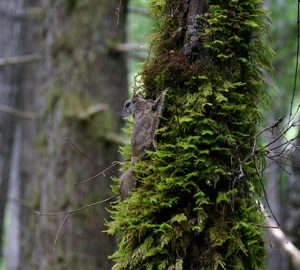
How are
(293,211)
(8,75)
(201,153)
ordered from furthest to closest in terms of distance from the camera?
(8,75) < (293,211) < (201,153)

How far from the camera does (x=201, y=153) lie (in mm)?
1420

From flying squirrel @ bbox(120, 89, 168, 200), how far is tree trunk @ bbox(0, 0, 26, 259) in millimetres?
5244

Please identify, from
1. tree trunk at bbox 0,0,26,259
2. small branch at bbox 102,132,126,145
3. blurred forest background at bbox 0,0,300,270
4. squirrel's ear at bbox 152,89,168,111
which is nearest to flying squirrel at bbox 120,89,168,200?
squirrel's ear at bbox 152,89,168,111

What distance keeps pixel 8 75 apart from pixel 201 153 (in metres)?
5.82

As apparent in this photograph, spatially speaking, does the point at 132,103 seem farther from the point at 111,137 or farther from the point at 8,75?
the point at 8,75

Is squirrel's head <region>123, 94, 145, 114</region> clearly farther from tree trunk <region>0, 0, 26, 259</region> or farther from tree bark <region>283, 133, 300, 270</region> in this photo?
tree trunk <region>0, 0, 26, 259</region>

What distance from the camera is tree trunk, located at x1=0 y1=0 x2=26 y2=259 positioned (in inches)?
240

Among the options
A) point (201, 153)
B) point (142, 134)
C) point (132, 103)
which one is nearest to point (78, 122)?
point (132, 103)

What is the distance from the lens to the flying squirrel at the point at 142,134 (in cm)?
151

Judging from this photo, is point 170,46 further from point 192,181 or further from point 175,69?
point 192,181

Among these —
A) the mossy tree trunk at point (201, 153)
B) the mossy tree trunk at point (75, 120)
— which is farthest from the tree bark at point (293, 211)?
the mossy tree trunk at point (201, 153)

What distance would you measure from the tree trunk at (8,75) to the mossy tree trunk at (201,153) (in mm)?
5256

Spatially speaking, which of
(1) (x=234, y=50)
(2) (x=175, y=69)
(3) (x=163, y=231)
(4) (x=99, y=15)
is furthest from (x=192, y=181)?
(4) (x=99, y=15)

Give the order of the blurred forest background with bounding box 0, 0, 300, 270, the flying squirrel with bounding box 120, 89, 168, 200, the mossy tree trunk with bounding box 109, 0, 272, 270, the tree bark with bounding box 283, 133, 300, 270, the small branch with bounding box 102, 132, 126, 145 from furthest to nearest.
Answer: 1. the tree bark with bounding box 283, 133, 300, 270
2. the small branch with bounding box 102, 132, 126, 145
3. the blurred forest background with bounding box 0, 0, 300, 270
4. the flying squirrel with bounding box 120, 89, 168, 200
5. the mossy tree trunk with bounding box 109, 0, 272, 270
